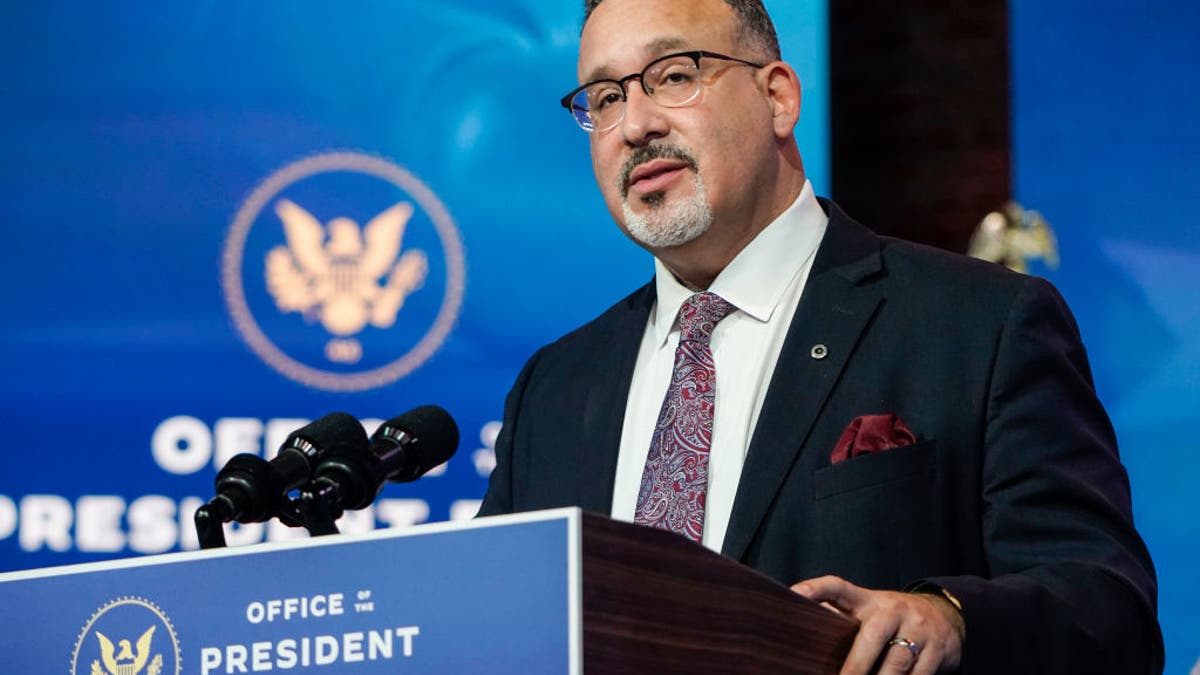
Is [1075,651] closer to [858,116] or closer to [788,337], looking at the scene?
[788,337]

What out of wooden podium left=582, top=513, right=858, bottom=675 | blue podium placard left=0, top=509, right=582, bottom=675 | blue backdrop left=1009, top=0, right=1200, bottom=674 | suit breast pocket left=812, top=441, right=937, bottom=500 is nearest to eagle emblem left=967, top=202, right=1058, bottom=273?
blue backdrop left=1009, top=0, right=1200, bottom=674

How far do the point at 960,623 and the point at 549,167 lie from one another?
207cm

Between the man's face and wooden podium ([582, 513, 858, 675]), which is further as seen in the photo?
the man's face

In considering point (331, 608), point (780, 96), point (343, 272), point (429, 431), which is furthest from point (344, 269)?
point (331, 608)

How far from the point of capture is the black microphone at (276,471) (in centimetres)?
145

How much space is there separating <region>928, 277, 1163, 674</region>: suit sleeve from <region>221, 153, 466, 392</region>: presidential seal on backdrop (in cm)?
159

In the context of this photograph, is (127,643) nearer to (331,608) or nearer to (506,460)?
(331,608)

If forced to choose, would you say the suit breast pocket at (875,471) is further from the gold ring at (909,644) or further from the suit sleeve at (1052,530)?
the gold ring at (909,644)

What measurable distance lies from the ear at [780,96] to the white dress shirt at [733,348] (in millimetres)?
97

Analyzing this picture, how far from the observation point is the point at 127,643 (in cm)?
131

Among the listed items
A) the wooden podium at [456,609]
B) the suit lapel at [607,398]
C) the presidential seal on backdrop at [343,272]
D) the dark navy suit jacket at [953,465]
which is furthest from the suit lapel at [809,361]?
the presidential seal on backdrop at [343,272]

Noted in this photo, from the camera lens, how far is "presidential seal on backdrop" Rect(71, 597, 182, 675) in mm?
1287

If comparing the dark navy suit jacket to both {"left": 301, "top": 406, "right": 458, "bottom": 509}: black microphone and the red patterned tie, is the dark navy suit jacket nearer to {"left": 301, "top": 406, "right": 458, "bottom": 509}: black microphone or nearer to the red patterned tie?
the red patterned tie

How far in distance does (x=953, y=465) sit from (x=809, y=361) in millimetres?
217
